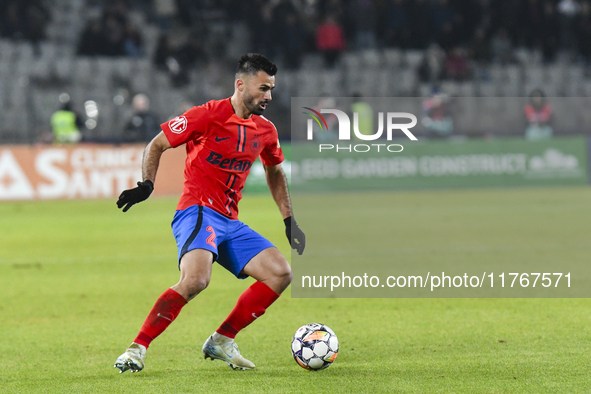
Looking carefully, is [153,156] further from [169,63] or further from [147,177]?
[169,63]

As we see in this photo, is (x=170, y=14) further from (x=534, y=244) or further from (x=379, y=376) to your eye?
(x=379, y=376)

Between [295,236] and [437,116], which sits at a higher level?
[437,116]

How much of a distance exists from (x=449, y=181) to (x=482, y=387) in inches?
624

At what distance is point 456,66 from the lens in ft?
79.3

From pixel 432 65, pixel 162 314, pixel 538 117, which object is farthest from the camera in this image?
pixel 432 65

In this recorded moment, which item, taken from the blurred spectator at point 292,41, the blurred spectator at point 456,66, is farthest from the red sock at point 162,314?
the blurred spectator at point 456,66

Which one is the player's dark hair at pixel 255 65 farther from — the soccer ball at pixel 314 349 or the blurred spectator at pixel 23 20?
the blurred spectator at pixel 23 20

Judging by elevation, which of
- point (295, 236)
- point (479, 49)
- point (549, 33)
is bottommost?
point (295, 236)

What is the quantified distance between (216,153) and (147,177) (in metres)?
0.51

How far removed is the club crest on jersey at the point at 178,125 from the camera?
16.1 feet

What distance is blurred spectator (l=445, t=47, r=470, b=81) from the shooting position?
24109 mm

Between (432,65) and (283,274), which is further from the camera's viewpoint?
(432,65)

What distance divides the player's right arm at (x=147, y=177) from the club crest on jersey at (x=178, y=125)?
0.08 m

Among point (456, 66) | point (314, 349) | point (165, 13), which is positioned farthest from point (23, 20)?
point (314, 349)
